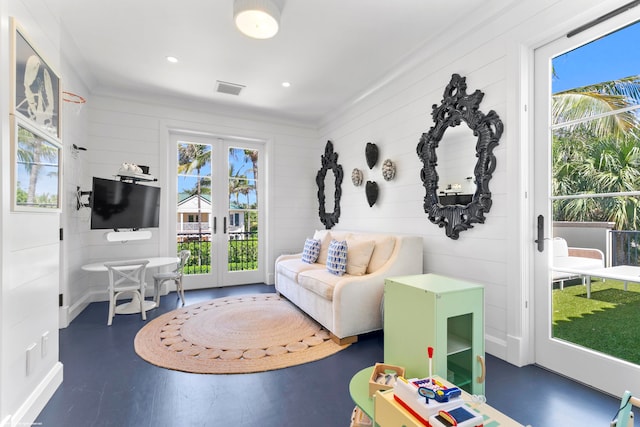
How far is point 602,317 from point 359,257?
1876mm

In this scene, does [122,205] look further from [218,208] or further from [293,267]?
[293,267]

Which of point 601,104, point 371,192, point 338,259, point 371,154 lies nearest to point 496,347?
point 338,259

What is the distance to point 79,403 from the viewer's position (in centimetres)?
180

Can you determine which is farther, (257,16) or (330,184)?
(330,184)

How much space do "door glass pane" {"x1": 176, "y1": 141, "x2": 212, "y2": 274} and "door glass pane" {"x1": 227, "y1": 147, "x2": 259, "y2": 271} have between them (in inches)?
13.5

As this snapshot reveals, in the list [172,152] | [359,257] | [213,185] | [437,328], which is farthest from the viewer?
[213,185]

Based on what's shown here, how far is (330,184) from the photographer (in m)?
4.89

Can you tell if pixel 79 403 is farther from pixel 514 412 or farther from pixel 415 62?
pixel 415 62

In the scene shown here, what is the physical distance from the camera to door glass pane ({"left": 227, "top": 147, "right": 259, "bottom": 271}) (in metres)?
4.94

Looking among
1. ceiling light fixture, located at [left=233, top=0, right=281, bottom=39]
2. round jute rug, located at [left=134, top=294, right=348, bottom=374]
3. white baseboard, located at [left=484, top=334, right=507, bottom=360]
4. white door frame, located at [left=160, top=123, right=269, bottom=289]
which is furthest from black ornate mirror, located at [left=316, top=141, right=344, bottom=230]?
white baseboard, located at [left=484, top=334, right=507, bottom=360]

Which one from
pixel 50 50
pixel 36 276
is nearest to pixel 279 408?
pixel 36 276

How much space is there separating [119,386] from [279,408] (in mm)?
1106

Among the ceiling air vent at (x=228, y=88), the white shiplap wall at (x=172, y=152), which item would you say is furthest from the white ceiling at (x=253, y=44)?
the white shiplap wall at (x=172, y=152)

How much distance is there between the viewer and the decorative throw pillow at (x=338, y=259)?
3.15m
